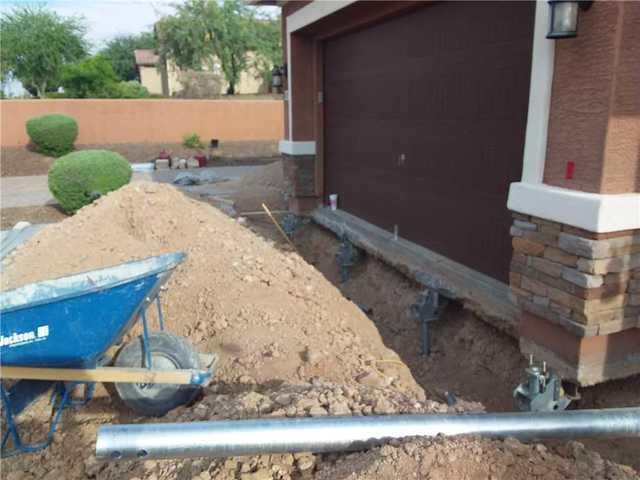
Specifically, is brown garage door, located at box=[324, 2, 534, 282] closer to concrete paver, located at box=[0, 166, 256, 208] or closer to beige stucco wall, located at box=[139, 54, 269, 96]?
concrete paver, located at box=[0, 166, 256, 208]

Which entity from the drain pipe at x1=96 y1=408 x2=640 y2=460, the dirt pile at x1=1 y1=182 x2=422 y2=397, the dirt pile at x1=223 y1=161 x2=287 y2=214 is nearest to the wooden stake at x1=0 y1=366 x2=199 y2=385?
the dirt pile at x1=1 y1=182 x2=422 y2=397

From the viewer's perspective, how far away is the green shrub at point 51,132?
19.5 m

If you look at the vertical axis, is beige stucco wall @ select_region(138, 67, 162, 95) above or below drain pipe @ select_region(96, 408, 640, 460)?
above

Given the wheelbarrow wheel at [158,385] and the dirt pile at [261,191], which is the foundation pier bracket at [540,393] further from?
the dirt pile at [261,191]

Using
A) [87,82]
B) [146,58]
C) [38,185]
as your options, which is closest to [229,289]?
[38,185]

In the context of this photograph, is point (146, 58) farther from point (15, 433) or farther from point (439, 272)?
point (15, 433)

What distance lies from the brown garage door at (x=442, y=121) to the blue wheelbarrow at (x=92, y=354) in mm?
3062

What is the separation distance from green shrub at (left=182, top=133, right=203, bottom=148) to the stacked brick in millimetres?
20000

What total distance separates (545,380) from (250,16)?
126 feet

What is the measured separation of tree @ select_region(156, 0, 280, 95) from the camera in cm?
3562

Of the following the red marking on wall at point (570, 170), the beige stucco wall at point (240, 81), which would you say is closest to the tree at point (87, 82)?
the beige stucco wall at point (240, 81)

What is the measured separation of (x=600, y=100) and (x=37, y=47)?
107ft

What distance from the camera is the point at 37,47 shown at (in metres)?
29.6

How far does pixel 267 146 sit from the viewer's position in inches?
930
